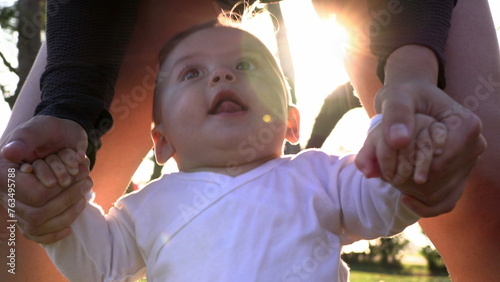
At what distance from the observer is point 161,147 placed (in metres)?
1.84

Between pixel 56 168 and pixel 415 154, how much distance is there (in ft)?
2.53

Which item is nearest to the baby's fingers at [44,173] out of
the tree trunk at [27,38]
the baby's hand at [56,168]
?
the baby's hand at [56,168]

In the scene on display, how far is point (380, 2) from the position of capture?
5.44 ft

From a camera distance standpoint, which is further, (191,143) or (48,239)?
(191,143)

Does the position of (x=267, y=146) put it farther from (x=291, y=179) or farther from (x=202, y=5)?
(x=202, y=5)

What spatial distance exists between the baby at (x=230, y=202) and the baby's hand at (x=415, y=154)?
0.40ft

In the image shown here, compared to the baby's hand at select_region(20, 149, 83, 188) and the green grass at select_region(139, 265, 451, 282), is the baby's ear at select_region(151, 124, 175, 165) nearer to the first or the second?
the baby's hand at select_region(20, 149, 83, 188)

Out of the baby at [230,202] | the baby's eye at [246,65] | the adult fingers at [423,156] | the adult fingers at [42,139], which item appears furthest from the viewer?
the baby's eye at [246,65]

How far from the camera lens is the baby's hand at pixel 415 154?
1.07 metres

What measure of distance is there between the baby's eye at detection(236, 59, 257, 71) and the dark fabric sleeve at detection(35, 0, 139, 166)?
377mm

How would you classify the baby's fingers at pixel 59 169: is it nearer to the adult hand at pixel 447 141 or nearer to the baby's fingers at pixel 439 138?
the adult hand at pixel 447 141

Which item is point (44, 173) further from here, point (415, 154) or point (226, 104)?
point (415, 154)

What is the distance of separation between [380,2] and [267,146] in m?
0.50


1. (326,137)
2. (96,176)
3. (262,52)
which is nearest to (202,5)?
(262,52)
